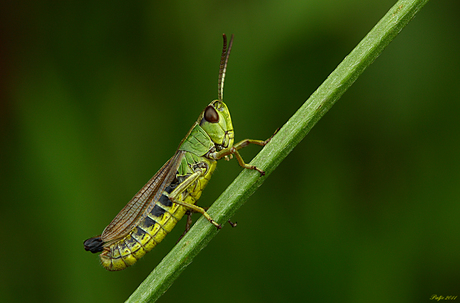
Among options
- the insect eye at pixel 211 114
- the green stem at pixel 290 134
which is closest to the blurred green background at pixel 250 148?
the insect eye at pixel 211 114

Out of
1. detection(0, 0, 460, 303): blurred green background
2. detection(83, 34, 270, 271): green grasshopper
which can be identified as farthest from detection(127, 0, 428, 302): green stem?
detection(0, 0, 460, 303): blurred green background

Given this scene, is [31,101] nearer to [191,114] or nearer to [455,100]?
[191,114]

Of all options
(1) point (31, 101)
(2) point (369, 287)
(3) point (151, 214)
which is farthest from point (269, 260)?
(1) point (31, 101)

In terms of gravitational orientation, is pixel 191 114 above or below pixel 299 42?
below

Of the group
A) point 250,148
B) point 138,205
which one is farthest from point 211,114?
point 138,205

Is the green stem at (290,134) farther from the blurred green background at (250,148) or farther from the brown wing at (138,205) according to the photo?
the blurred green background at (250,148)

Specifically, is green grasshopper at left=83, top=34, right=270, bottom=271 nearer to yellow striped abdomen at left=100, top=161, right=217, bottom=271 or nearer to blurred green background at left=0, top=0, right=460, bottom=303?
yellow striped abdomen at left=100, top=161, right=217, bottom=271
